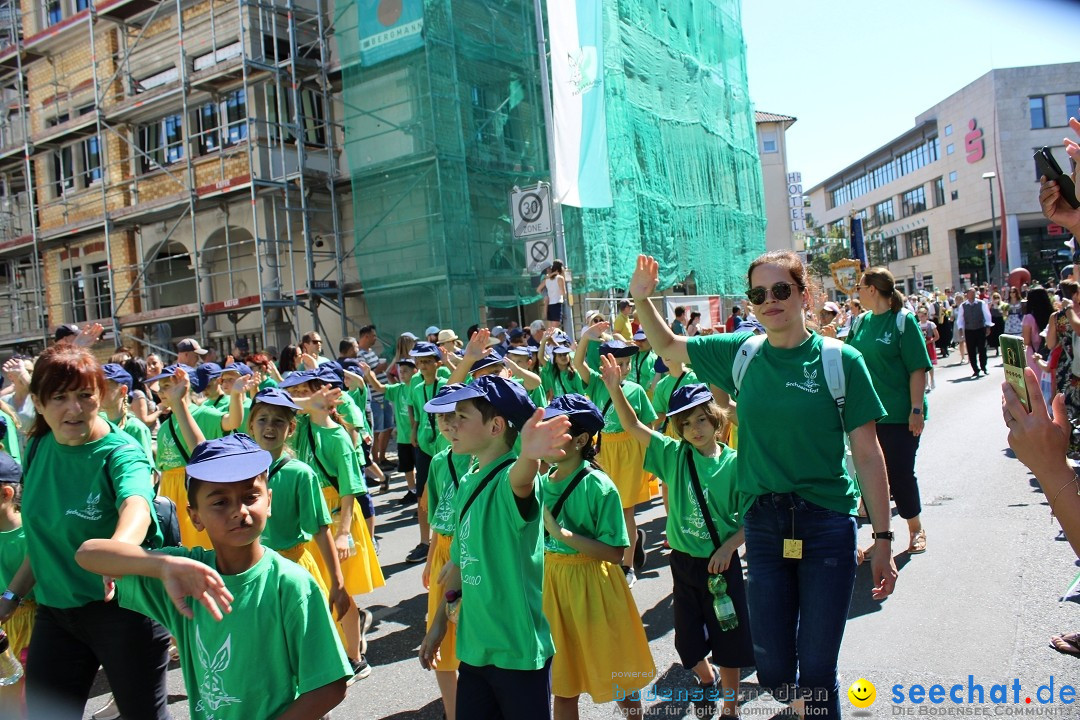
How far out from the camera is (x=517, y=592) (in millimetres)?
2809

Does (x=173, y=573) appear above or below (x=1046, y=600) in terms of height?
above

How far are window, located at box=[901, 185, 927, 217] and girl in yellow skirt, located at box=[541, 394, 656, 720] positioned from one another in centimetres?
7038

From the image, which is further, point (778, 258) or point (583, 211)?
point (583, 211)

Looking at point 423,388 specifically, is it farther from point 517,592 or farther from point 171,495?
point 517,592

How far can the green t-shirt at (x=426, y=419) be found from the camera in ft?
23.1

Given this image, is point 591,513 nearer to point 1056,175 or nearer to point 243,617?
point 243,617

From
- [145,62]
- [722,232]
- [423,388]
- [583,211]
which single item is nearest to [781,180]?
[722,232]

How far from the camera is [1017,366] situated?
199 centimetres

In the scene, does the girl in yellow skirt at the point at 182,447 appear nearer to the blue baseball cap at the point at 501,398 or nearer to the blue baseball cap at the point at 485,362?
the blue baseball cap at the point at 485,362

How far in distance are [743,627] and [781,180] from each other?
4234 cm

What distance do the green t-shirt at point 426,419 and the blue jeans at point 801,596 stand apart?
3.93 m

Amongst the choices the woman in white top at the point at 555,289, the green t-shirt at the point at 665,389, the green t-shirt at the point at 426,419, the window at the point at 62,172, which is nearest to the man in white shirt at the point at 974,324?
the woman in white top at the point at 555,289

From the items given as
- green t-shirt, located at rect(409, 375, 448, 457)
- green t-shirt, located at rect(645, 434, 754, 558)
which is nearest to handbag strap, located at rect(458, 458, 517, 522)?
green t-shirt, located at rect(645, 434, 754, 558)

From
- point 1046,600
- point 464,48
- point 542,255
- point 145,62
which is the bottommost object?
point 1046,600
